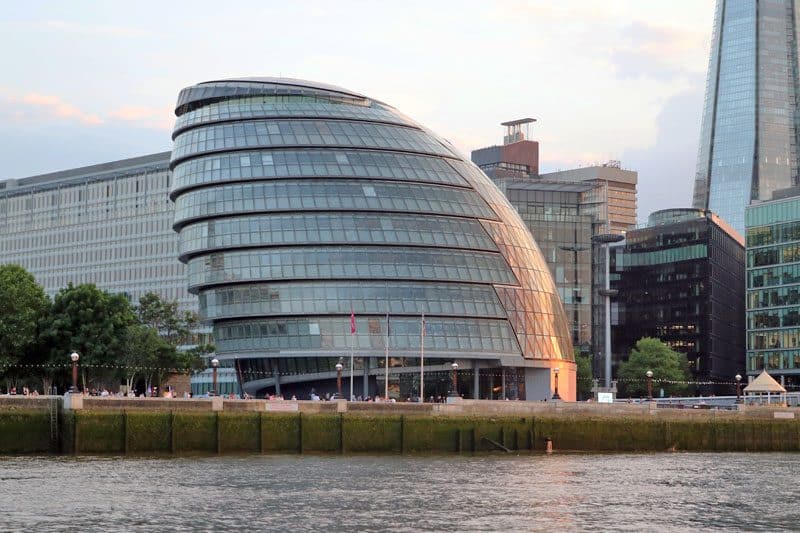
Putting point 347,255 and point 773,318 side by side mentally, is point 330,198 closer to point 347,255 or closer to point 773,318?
point 347,255

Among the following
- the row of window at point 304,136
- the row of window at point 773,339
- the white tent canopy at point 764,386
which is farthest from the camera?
the row of window at point 773,339

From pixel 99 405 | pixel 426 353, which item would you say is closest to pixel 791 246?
pixel 426 353

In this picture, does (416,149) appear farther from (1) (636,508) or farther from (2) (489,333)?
(1) (636,508)

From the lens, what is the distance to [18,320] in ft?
384

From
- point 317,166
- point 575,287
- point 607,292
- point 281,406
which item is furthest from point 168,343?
point 575,287

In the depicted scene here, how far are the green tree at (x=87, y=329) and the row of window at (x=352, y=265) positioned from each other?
10743mm

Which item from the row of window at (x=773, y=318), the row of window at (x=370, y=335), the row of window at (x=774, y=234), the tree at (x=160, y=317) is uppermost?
the row of window at (x=774, y=234)

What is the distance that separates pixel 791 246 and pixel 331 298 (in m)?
85.5

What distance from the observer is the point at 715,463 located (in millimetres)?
89000

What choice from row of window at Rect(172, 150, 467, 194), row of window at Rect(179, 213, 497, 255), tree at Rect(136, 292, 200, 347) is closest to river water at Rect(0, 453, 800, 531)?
row of window at Rect(179, 213, 497, 255)

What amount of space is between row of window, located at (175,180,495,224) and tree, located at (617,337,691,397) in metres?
49.5

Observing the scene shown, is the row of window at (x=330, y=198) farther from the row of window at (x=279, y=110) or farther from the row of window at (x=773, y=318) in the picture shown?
the row of window at (x=773, y=318)

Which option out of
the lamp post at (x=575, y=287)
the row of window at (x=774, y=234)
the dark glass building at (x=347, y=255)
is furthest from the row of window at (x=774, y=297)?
the dark glass building at (x=347, y=255)

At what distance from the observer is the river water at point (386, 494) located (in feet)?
176
